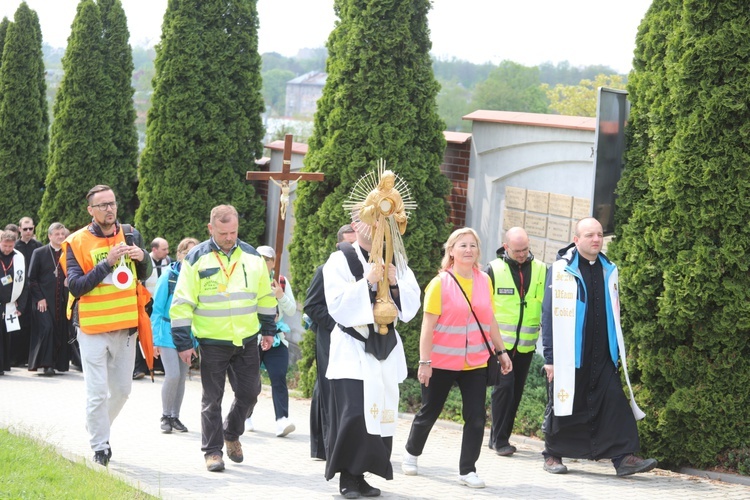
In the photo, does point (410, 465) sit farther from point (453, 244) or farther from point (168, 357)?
point (168, 357)

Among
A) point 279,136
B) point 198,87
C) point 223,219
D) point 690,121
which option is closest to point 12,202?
point 198,87

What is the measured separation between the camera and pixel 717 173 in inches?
332

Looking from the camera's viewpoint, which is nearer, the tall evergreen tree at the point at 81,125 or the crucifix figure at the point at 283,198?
the crucifix figure at the point at 283,198

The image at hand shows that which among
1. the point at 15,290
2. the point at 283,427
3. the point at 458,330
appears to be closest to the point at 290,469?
the point at 283,427

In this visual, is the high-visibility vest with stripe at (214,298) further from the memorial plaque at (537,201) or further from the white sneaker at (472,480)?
the memorial plaque at (537,201)

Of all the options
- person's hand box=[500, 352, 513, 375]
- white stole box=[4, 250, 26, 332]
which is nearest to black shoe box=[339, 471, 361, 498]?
person's hand box=[500, 352, 513, 375]

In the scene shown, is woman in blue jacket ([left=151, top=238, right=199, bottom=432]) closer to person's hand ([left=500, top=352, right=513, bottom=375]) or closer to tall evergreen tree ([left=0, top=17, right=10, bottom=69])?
person's hand ([left=500, top=352, right=513, bottom=375])

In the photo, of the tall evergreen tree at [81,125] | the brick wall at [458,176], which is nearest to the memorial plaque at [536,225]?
the brick wall at [458,176]

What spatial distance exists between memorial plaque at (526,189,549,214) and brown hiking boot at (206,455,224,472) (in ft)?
16.5

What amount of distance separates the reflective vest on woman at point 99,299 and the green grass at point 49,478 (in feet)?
3.22

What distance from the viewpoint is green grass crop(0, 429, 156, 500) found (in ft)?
21.0

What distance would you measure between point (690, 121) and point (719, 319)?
156cm

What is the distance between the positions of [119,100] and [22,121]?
3.57 m

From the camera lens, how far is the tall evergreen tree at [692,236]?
8.42 metres
